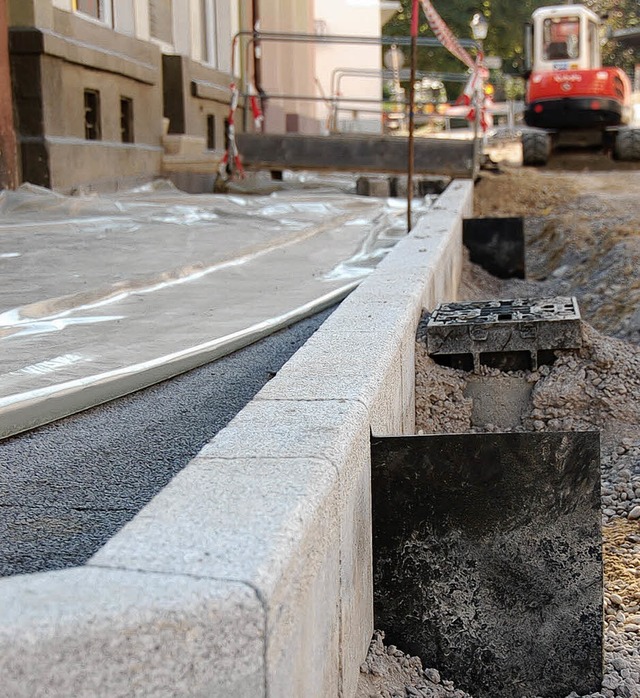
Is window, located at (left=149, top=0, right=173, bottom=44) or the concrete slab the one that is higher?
window, located at (left=149, top=0, right=173, bottom=44)

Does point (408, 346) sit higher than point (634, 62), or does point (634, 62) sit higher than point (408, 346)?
point (634, 62)

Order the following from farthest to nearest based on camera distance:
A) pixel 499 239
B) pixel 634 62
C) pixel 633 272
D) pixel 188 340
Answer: pixel 634 62 → pixel 499 239 → pixel 633 272 → pixel 188 340

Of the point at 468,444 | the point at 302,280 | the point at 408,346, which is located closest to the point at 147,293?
the point at 302,280

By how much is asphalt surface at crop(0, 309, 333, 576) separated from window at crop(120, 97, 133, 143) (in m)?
8.37

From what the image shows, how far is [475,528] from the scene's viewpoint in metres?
2.86

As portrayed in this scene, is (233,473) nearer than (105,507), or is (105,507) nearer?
(233,473)

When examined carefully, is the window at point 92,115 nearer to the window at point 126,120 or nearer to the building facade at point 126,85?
the building facade at point 126,85

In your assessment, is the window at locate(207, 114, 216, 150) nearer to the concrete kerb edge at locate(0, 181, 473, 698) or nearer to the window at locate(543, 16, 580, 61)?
the window at locate(543, 16, 580, 61)

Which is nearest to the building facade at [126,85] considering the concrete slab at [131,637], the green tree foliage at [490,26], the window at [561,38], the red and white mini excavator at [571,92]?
the red and white mini excavator at [571,92]

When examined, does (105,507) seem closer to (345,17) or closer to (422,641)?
(422,641)

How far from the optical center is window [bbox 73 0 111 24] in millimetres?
10117

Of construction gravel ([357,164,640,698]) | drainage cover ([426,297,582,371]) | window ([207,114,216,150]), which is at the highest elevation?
window ([207,114,216,150])

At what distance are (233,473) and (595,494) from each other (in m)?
1.29

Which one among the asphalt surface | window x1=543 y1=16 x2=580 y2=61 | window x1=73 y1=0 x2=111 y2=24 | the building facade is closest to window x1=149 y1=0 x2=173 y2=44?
the building facade
